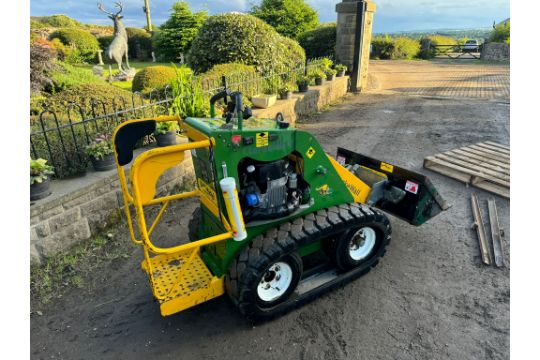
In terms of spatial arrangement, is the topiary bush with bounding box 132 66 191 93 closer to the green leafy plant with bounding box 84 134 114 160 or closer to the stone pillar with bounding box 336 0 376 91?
the green leafy plant with bounding box 84 134 114 160

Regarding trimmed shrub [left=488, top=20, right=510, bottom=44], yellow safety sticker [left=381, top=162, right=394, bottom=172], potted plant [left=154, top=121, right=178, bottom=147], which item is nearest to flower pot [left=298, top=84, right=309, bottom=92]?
potted plant [left=154, top=121, right=178, bottom=147]

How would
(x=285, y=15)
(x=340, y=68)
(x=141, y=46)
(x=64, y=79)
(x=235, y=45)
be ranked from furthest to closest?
(x=141, y=46) → (x=285, y=15) → (x=340, y=68) → (x=235, y=45) → (x=64, y=79)

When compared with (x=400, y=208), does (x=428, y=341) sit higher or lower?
lower

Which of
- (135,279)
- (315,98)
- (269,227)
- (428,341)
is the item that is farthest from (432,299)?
(315,98)

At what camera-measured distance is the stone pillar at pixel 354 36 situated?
13.0 m

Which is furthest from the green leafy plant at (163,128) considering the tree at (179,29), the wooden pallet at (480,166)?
the tree at (179,29)

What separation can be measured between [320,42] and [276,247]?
17.5 meters

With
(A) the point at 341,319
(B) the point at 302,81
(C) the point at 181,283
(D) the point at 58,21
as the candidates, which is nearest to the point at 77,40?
(D) the point at 58,21

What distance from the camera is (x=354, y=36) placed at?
43.7 feet

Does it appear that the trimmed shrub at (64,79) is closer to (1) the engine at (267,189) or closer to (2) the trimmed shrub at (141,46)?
(1) the engine at (267,189)

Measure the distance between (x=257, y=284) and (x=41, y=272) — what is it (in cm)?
251

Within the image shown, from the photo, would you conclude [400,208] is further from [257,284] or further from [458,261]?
[257,284]

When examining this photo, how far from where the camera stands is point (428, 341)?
3.01 metres

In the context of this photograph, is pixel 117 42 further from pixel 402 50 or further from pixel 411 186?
pixel 402 50
